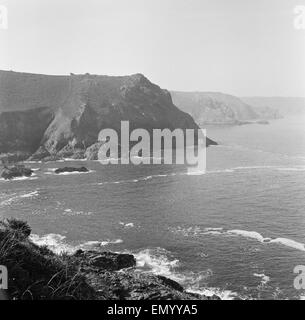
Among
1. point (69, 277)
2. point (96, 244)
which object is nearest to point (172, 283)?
point (69, 277)

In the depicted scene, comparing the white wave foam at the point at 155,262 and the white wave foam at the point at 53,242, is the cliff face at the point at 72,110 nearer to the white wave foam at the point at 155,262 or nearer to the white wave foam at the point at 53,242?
the white wave foam at the point at 53,242

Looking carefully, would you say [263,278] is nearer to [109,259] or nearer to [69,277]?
[109,259]

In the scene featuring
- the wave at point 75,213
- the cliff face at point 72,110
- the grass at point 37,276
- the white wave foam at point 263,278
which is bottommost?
→ the white wave foam at point 263,278

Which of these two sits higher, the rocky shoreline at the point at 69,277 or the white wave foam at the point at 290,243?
the rocky shoreline at the point at 69,277

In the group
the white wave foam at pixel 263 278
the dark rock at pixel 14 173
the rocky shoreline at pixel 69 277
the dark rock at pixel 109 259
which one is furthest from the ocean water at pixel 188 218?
the rocky shoreline at pixel 69 277

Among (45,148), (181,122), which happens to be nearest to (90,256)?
(45,148)
